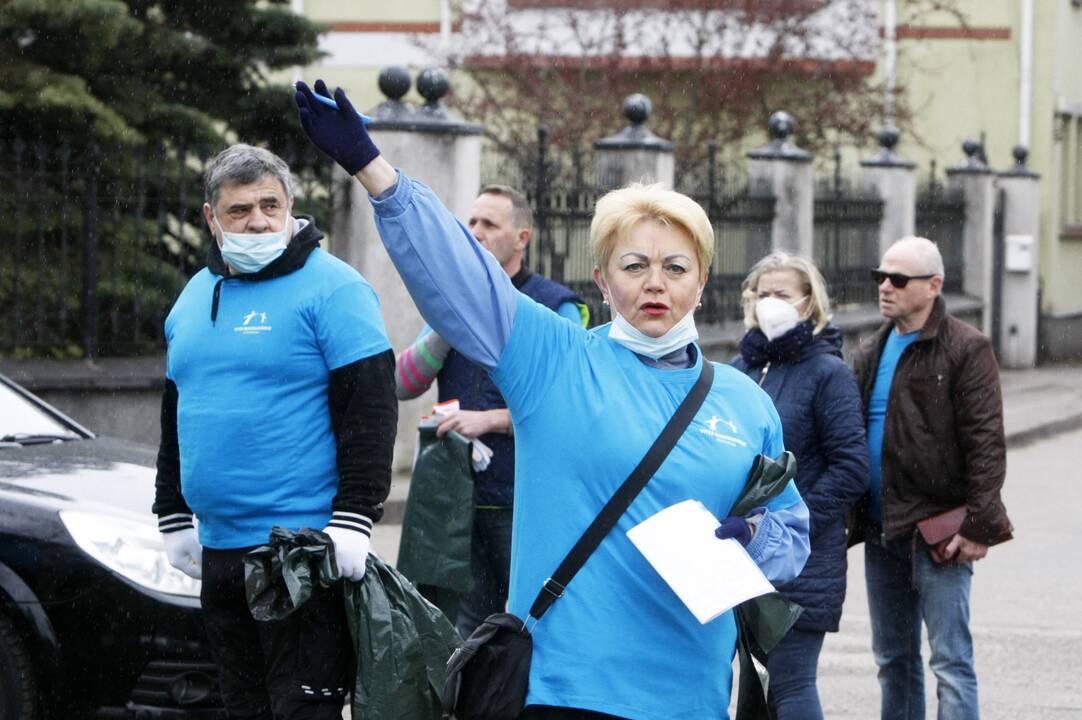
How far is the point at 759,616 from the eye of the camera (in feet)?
12.1

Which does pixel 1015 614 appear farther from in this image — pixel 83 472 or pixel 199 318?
pixel 199 318

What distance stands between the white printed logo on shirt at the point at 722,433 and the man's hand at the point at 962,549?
2.40 metres

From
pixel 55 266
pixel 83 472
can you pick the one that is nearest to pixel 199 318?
pixel 83 472

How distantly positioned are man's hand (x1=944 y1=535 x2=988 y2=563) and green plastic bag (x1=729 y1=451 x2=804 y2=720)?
85.4 inches

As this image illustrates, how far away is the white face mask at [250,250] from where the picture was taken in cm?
456

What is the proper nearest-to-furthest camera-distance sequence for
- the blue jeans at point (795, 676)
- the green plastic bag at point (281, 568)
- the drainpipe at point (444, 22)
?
the green plastic bag at point (281, 568) → the blue jeans at point (795, 676) → the drainpipe at point (444, 22)

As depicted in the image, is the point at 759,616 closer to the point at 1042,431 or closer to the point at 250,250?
the point at 250,250

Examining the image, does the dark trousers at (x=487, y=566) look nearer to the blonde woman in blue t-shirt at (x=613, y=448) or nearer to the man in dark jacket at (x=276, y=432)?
the man in dark jacket at (x=276, y=432)

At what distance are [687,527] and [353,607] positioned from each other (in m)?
1.34

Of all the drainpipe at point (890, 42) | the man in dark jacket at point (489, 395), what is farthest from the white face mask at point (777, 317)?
the drainpipe at point (890, 42)

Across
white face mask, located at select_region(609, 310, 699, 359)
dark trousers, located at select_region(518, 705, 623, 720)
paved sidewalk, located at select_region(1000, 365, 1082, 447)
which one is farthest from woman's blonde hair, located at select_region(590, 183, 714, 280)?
paved sidewalk, located at select_region(1000, 365, 1082, 447)

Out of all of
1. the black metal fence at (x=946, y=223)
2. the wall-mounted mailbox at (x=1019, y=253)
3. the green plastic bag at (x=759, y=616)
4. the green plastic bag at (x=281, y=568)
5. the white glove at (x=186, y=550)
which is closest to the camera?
the green plastic bag at (x=759, y=616)

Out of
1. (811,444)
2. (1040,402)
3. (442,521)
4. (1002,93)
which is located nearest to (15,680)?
(442,521)

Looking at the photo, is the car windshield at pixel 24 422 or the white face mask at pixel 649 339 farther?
the car windshield at pixel 24 422
